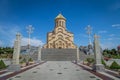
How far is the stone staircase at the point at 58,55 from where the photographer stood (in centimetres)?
3863

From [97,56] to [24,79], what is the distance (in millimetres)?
7367

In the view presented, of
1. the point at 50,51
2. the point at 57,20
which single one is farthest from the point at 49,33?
the point at 50,51

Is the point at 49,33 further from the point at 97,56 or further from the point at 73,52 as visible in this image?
the point at 97,56

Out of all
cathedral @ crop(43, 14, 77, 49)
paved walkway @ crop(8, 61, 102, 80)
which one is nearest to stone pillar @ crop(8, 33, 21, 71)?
paved walkway @ crop(8, 61, 102, 80)

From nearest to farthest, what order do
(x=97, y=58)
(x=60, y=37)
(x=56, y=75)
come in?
1. (x=56, y=75)
2. (x=97, y=58)
3. (x=60, y=37)

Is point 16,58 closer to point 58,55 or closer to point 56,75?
point 56,75

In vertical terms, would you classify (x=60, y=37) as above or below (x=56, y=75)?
above

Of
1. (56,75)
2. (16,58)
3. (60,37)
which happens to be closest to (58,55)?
(60,37)

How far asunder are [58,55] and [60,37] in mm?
21707

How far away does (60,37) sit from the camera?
61469 millimetres

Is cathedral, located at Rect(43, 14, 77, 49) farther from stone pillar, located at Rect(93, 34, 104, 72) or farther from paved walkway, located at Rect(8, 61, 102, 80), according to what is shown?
paved walkway, located at Rect(8, 61, 102, 80)

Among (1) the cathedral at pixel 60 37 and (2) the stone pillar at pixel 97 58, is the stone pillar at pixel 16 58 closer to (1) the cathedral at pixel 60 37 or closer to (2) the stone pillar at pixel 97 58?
(2) the stone pillar at pixel 97 58

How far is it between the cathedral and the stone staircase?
13831 millimetres

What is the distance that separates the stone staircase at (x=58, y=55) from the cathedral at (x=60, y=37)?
45.4 ft
